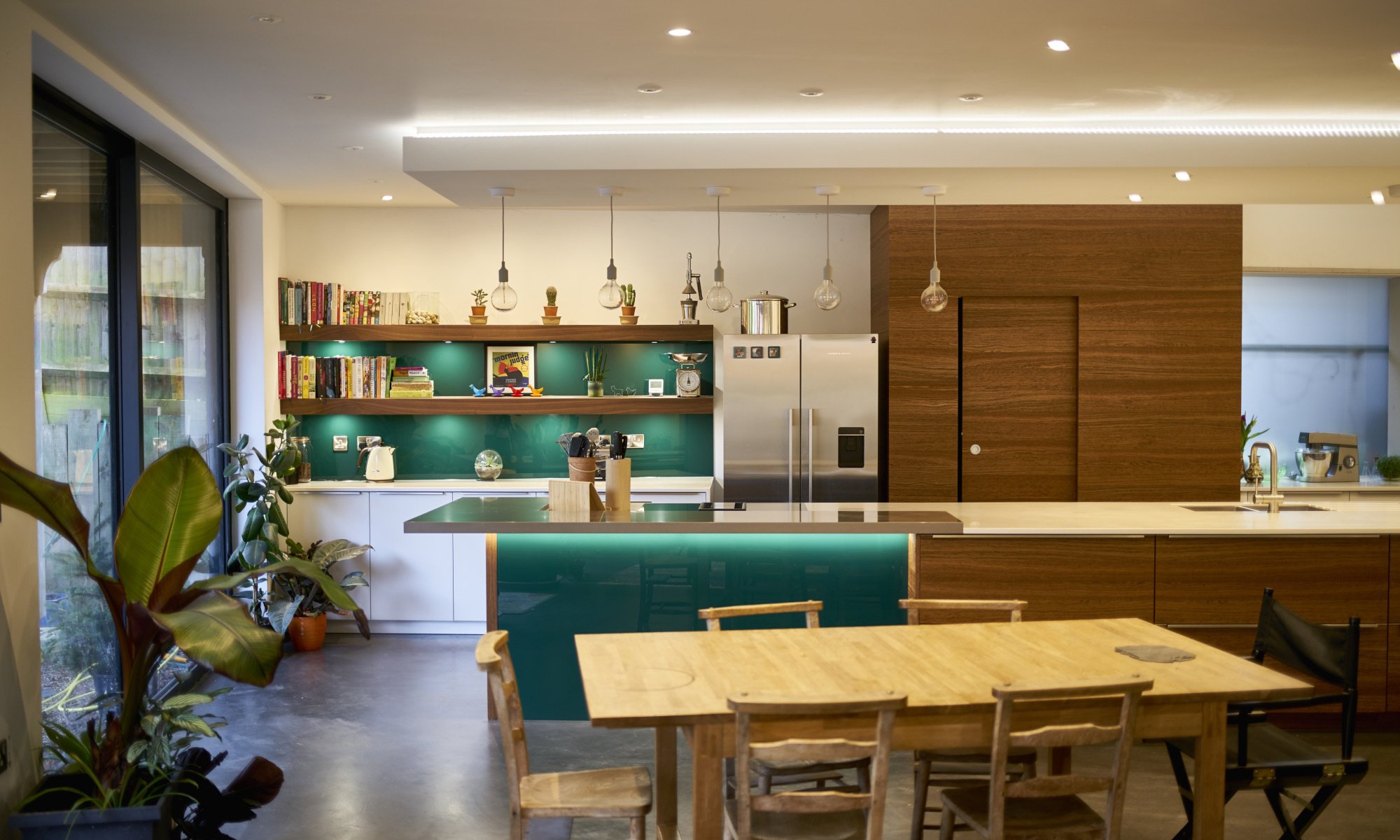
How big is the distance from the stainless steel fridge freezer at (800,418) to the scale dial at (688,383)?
656mm

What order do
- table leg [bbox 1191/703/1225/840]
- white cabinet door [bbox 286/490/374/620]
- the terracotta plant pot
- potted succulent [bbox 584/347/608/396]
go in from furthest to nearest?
potted succulent [bbox 584/347/608/396] → white cabinet door [bbox 286/490/374/620] → the terracotta plant pot → table leg [bbox 1191/703/1225/840]

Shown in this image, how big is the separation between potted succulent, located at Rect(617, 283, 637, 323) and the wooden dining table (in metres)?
4.35

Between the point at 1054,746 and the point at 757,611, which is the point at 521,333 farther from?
the point at 1054,746

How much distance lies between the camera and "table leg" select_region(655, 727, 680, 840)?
121 inches

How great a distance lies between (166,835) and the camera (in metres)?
3.52

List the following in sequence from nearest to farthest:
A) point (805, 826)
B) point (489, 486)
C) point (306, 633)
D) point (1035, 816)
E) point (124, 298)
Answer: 1. point (805, 826)
2. point (1035, 816)
3. point (124, 298)
4. point (306, 633)
5. point (489, 486)

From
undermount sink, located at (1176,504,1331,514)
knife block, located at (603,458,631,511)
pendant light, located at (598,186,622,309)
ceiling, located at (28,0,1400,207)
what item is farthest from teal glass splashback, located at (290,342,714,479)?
undermount sink, located at (1176,504,1331,514)

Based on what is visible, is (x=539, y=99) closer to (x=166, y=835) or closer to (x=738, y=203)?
(x=738, y=203)

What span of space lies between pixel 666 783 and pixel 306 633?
4395 mm

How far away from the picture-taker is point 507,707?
9.18ft

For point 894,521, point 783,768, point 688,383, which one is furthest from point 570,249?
point 783,768

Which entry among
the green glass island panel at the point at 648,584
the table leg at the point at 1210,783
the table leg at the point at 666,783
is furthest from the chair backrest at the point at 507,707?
the green glass island panel at the point at 648,584

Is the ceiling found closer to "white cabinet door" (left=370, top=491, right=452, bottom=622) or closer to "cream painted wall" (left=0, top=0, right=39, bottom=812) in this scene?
"cream painted wall" (left=0, top=0, right=39, bottom=812)

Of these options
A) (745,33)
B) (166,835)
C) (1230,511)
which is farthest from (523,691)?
(1230,511)
